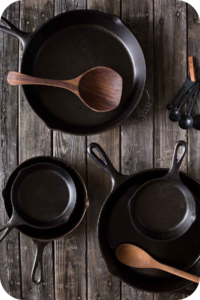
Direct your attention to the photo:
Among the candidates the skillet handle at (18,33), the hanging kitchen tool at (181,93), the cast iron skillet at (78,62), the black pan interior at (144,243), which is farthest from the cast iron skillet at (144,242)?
the skillet handle at (18,33)

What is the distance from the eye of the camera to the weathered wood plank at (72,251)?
1058mm

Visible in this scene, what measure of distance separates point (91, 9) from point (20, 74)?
13.5 inches

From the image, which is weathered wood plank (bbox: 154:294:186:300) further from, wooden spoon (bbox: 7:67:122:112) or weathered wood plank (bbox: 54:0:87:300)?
wooden spoon (bbox: 7:67:122:112)

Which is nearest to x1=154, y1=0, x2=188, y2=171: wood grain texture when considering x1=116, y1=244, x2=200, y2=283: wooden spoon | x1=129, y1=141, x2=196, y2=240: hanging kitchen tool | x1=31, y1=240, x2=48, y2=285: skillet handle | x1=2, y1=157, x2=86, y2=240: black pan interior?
x1=129, y1=141, x2=196, y2=240: hanging kitchen tool

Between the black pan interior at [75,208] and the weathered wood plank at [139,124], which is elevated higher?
the weathered wood plank at [139,124]

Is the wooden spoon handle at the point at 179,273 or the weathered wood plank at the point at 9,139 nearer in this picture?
the wooden spoon handle at the point at 179,273

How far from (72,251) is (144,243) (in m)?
0.26

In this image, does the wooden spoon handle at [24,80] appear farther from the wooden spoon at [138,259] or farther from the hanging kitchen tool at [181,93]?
the wooden spoon at [138,259]

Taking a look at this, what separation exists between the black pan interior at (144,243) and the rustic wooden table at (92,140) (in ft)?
0.18

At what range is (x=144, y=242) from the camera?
1.02 m

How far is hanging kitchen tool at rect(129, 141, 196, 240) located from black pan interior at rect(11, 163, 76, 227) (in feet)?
0.75

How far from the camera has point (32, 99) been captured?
39.6 inches

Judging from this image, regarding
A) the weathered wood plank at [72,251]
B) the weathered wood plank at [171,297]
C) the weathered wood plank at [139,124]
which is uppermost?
the weathered wood plank at [139,124]

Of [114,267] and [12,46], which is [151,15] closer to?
[12,46]
